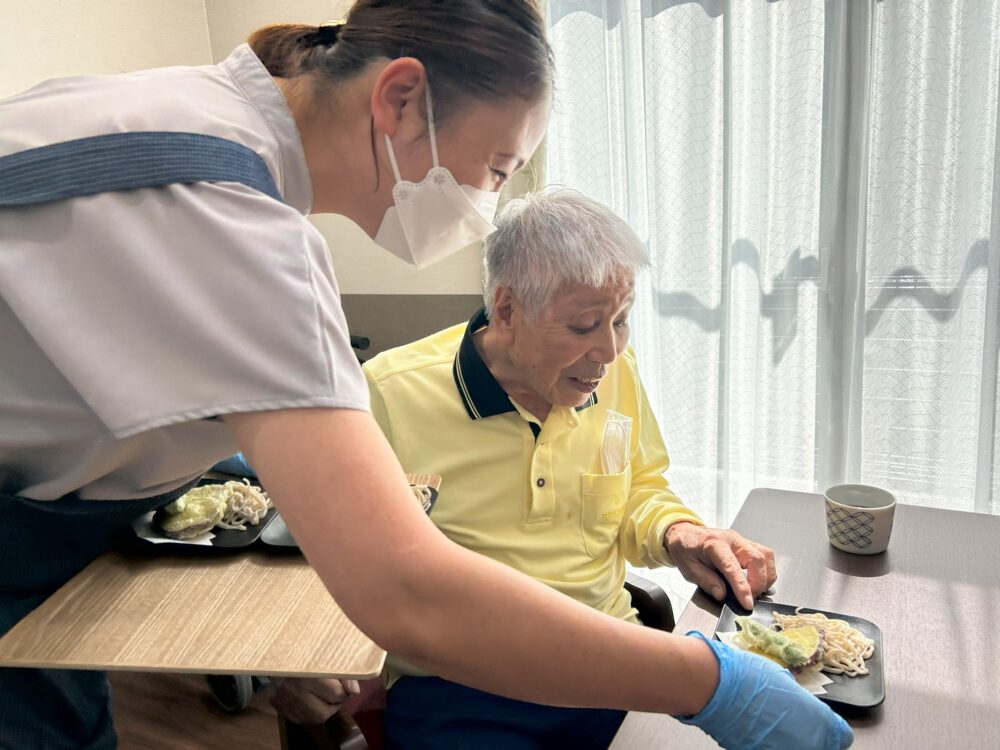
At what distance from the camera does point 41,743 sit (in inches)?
34.5

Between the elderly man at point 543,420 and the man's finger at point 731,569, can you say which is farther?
the elderly man at point 543,420

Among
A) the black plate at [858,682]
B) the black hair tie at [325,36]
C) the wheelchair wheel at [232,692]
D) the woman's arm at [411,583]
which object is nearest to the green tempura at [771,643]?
the black plate at [858,682]

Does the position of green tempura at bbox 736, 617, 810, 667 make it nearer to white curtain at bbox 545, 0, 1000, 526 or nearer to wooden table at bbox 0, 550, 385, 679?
wooden table at bbox 0, 550, 385, 679

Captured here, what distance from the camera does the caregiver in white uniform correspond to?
531mm

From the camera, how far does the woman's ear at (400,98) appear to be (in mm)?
718

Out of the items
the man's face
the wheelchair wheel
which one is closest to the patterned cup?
the man's face

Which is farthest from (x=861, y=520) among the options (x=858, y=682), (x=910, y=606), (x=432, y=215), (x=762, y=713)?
(x=432, y=215)

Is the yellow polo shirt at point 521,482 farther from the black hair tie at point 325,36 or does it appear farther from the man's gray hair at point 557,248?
the black hair tie at point 325,36

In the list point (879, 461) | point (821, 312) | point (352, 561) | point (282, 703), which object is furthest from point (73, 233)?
point (879, 461)

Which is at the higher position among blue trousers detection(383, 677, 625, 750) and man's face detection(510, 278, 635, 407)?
man's face detection(510, 278, 635, 407)

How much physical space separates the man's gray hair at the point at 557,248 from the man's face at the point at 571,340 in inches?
0.9

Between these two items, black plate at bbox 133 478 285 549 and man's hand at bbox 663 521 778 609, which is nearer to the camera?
black plate at bbox 133 478 285 549

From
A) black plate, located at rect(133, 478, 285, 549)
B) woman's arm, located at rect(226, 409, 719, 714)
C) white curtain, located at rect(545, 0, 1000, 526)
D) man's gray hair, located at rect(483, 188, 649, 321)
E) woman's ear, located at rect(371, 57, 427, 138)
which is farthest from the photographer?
white curtain, located at rect(545, 0, 1000, 526)

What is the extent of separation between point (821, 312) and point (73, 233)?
6.92ft
